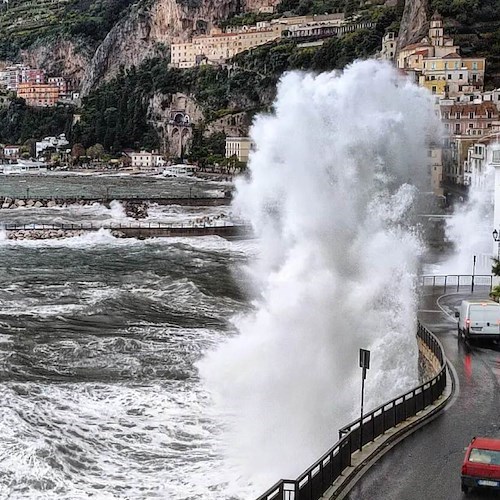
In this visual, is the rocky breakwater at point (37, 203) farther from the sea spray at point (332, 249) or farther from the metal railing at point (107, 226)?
the sea spray at point (332, 249)

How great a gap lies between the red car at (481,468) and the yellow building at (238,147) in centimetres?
14735

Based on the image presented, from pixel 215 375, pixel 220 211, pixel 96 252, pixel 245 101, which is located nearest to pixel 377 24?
pixel 245 101

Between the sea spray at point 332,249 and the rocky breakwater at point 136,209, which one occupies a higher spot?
the sea spray at point 332,249

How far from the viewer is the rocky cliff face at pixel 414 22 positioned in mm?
139613

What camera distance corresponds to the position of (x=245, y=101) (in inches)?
7756

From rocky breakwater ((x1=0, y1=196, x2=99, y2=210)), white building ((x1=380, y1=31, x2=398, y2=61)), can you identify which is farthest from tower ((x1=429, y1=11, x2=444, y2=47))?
rocky breakwater ((x1=0, y1=196, x2=99, y2=210))

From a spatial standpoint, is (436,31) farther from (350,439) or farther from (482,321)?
(350,439)

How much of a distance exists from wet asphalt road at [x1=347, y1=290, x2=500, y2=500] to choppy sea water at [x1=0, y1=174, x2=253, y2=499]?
5.05 metres

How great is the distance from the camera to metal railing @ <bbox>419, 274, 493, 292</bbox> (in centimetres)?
4045

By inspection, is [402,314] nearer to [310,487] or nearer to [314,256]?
[314,256]

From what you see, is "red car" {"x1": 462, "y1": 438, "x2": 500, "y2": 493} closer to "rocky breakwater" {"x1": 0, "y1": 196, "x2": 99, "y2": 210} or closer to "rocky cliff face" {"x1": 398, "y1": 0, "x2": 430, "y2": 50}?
"rocky breakwater" {"x1": 0, "y1": 196, "x2": 99, "y2": 210}

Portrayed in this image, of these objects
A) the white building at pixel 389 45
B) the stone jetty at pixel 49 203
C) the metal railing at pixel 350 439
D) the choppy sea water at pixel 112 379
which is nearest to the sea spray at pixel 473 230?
the choppy sea water at pixel 112 379

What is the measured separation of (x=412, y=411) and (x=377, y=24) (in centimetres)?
16433

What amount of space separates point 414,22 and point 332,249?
121m
